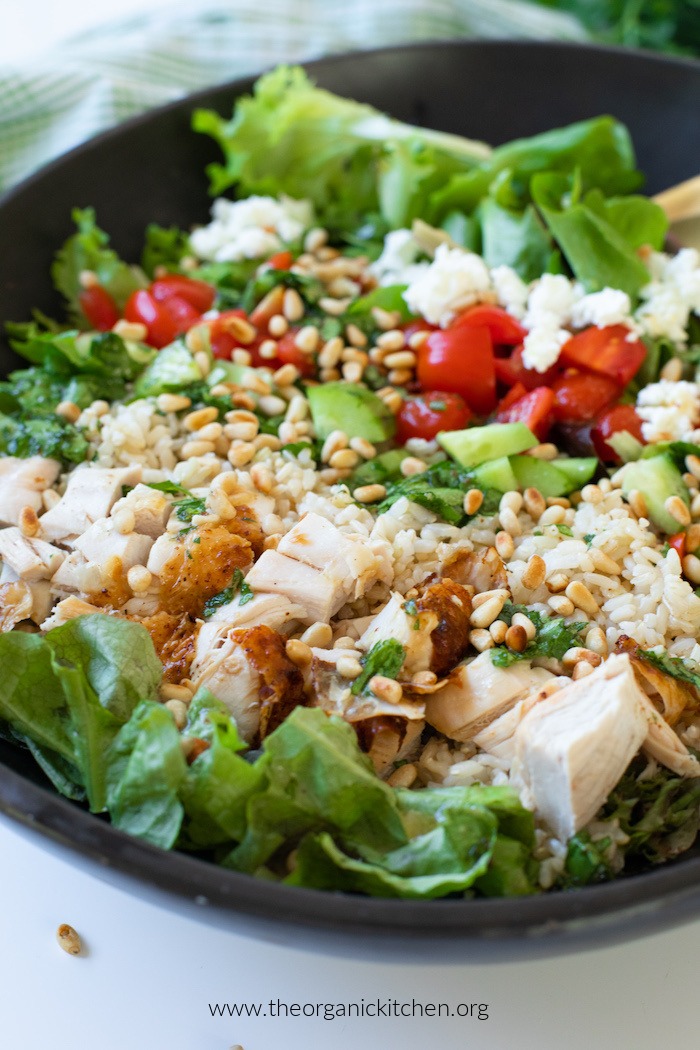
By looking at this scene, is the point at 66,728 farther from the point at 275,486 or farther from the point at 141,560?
the point at 275,486

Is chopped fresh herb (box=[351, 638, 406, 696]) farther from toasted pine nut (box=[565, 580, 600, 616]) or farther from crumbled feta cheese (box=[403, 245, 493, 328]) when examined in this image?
crumbled feta cheese (box=[403, 245, 493, 328])

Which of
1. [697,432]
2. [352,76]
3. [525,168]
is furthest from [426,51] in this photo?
[697,432]

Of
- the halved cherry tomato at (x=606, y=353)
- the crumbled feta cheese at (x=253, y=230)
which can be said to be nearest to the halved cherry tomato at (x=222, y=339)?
the crumbled feta cheese at (x=253, y=230)

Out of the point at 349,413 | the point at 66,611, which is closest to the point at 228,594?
the point at 66,611

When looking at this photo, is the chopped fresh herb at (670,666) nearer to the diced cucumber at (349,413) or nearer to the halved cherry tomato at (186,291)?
the diced cucumber at (349,413)

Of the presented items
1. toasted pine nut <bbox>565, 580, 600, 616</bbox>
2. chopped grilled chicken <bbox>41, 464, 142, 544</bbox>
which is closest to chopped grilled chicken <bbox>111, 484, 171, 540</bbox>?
chopped grilled chicken <bbox>41, 464, 142, 544</bbox>

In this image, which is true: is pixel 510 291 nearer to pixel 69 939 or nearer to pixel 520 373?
pixel 520 373
